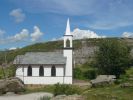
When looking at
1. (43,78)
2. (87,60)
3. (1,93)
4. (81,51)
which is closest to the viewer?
(1,93)

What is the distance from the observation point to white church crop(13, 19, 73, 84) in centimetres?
6003

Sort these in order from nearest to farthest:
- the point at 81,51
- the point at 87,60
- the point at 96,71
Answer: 1. the point at 96,71
2. the point at 87,60
3. the point at 81,51

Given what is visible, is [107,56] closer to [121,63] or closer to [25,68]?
[121,63]

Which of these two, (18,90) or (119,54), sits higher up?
(119,54)

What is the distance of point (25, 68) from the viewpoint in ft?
199

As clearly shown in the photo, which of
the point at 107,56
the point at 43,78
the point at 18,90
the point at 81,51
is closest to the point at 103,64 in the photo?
the point at 107,56

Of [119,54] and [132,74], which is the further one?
[119,54]

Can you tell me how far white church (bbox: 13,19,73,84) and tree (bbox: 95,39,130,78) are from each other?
619cm

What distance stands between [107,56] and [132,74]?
43.8ft

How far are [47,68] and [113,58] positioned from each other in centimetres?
1178

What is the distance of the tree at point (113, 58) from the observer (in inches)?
2399

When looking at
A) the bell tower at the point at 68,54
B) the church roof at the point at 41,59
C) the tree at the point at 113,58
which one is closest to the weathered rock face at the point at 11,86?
the church roof at the point at 41,59

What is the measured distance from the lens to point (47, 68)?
197 feet

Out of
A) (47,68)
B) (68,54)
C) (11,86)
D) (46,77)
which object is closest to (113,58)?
(68,54)
